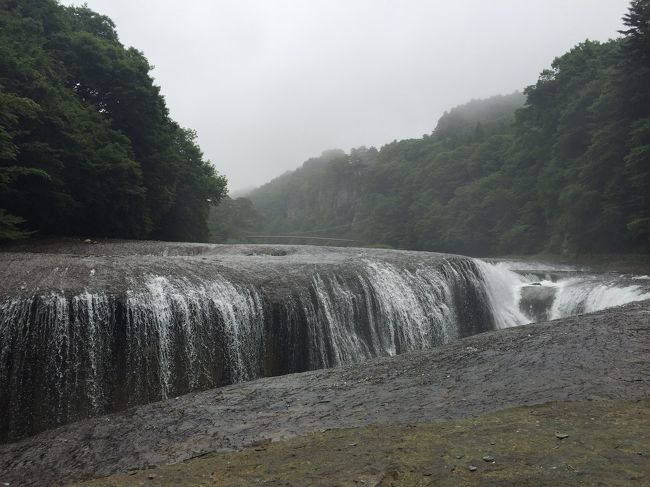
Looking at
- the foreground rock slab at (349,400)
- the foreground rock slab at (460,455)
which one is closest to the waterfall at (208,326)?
the foreground rock slab at (349,400)

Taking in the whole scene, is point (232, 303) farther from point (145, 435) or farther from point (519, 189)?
point (519, 189)

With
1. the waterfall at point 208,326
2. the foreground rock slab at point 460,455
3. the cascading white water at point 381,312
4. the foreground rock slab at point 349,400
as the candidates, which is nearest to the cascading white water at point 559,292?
the waterfall at point 208,326

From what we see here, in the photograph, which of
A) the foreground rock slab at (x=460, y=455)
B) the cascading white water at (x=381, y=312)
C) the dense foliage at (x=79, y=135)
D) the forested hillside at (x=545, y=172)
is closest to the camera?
the foreground rock slab at (x=460, y=455)

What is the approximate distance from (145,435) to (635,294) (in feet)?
56.4

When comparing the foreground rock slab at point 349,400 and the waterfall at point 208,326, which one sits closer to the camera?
the foreground rock slab at point 349,400

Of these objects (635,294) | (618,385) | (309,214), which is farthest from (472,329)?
(309,214)

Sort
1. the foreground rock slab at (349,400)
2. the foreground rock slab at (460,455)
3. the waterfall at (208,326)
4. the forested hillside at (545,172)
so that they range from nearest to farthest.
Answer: the foreground rock slab at (460,455) < the foreground rock slab at (349,400) < the waterfall at (208,326) < the forested hillside at (545,172)

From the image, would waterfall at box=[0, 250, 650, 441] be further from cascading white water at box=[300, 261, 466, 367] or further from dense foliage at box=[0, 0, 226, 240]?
dense foliage at box=[0, 0, 226, 240]

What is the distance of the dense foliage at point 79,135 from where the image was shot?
1867cm

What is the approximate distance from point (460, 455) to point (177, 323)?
734 cm

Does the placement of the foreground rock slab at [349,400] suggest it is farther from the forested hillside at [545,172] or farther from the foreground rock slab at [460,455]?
the forested hillside at [545,172]

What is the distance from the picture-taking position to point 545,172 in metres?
44.9

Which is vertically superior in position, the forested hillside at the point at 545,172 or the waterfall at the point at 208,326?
the forested hillside at the point at 545,172

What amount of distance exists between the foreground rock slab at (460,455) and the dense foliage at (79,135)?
13.6 m
